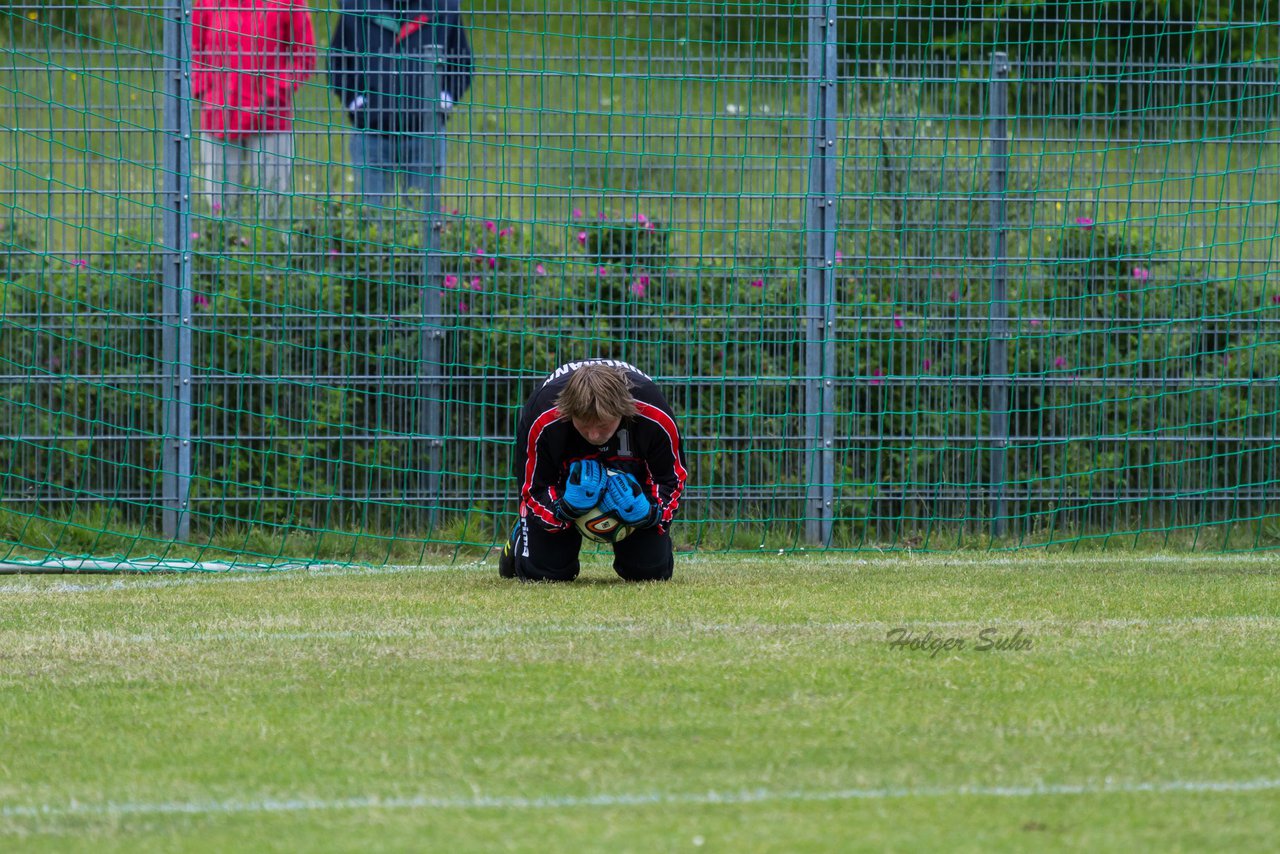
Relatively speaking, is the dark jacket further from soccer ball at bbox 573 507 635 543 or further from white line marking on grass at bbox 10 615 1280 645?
white line marking on grass at bbox 10 615 1280 645

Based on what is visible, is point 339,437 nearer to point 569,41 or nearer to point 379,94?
point 379,94

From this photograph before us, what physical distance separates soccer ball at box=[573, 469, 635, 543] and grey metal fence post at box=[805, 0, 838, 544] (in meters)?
2.37

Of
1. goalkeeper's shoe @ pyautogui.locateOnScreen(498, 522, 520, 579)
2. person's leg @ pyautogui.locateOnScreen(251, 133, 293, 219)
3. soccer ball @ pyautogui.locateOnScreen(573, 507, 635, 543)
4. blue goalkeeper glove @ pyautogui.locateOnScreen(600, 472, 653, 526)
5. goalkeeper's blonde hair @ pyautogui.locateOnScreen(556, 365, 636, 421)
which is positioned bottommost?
goalkeeper's shoe @ pyautogui.locateOnScreen(498, 522, 520, 579)

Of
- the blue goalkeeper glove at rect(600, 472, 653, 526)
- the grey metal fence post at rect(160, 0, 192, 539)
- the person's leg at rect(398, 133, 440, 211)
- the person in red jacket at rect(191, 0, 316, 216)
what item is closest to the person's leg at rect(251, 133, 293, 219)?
the person in red jacket at rect(191, 0, 316, 216)

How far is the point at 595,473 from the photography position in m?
6.41

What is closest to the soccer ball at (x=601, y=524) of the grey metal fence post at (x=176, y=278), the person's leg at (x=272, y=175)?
the grey metal fence post at (x=176, y=278)

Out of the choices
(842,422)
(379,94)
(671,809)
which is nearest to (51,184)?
(379,94)

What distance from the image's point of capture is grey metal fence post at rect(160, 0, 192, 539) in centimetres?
827

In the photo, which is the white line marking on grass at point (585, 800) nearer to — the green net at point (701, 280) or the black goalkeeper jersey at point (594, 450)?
the black goalkeeper jersey at point (594, 450)

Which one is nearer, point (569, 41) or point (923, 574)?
point (923, 574)

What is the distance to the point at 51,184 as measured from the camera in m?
8.82

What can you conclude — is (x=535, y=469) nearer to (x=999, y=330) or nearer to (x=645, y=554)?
(x=645, y=554)

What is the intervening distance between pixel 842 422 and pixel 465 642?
13.6ft

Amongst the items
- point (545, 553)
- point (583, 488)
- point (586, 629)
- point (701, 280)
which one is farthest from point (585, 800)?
point (701, 280)
